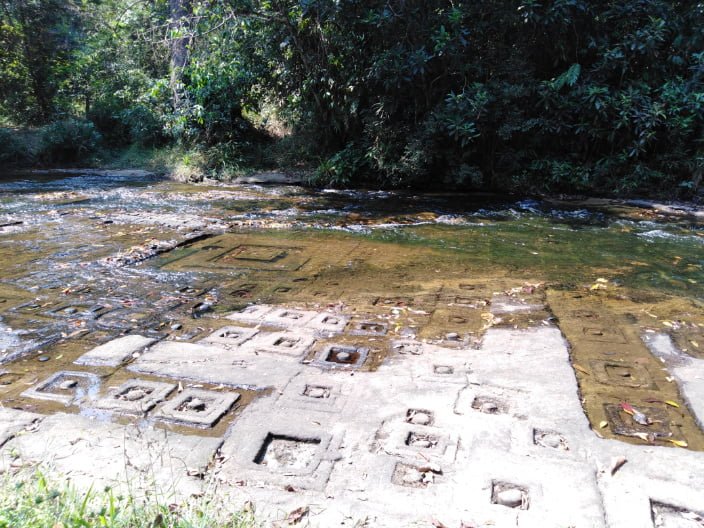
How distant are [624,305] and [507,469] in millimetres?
2606

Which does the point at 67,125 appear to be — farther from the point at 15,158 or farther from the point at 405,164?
the point at 405,164

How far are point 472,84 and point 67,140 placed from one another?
11184 mm

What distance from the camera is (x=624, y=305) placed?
420 cm

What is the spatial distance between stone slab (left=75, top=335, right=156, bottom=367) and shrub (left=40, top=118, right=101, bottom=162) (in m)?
13.1

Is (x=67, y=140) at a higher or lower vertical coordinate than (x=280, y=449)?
higher

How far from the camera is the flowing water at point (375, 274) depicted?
3406 millimetres

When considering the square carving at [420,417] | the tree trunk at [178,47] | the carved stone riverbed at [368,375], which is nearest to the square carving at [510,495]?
the carved stone riverbed at [368,375]

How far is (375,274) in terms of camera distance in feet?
16.8

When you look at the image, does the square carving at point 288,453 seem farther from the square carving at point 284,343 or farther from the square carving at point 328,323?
the square carving at point 328,323

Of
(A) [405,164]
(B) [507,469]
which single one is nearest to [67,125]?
(A) [405,164]

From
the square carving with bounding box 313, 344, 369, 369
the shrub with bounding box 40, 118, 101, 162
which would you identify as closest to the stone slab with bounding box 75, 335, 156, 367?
the square carving with bounding box 313, 344, 369, 369

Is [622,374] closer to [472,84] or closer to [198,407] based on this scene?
[198,407]

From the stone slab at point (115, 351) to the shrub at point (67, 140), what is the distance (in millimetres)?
13116

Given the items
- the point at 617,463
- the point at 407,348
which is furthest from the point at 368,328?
the point at 617,463
